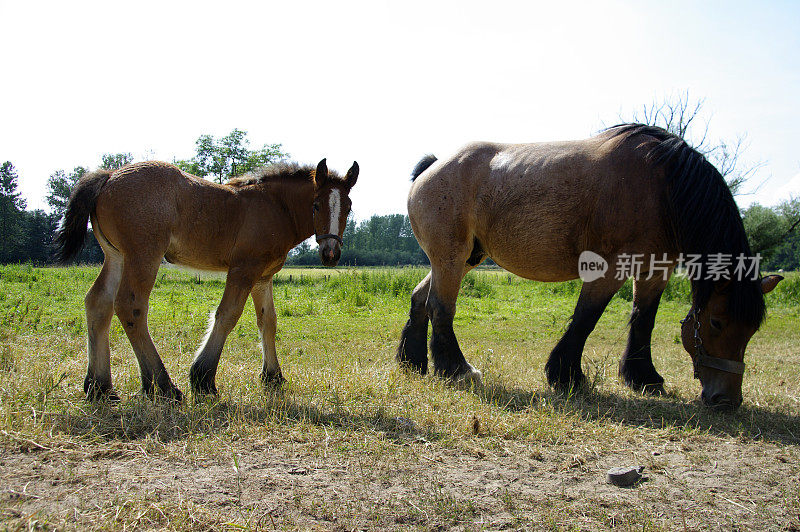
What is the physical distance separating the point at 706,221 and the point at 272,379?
4414mm

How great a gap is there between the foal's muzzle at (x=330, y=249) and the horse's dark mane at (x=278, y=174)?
2.65 feet

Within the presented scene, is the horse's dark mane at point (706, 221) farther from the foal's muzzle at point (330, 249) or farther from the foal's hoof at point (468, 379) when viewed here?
the foal's muzzle at point (330, 249)

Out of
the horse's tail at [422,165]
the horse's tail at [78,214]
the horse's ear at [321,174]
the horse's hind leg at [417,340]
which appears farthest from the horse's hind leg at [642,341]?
the horse's tail at [78,214]

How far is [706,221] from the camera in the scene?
442 cm

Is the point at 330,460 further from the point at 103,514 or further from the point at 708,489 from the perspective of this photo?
the point at 708,489

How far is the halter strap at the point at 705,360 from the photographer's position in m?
4.41

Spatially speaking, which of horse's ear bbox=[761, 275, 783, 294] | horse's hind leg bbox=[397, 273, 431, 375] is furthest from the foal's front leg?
horse's ear bbox=[761, 275, 783, 294]

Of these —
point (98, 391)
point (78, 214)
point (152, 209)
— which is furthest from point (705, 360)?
point (78, 214)

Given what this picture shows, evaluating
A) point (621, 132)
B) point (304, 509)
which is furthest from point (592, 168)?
point (304, 509)

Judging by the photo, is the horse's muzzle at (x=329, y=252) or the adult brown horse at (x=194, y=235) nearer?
the adult brown horse at (x=194, y=235)

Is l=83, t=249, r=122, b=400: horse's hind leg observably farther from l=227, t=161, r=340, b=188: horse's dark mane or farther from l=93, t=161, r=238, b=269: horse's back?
l=227, t=161, r=340, b=188: horse's dark mane

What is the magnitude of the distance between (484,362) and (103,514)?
5109mm

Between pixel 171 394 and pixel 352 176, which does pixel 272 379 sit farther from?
pixel 352 176

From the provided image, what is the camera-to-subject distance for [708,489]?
115 inches
